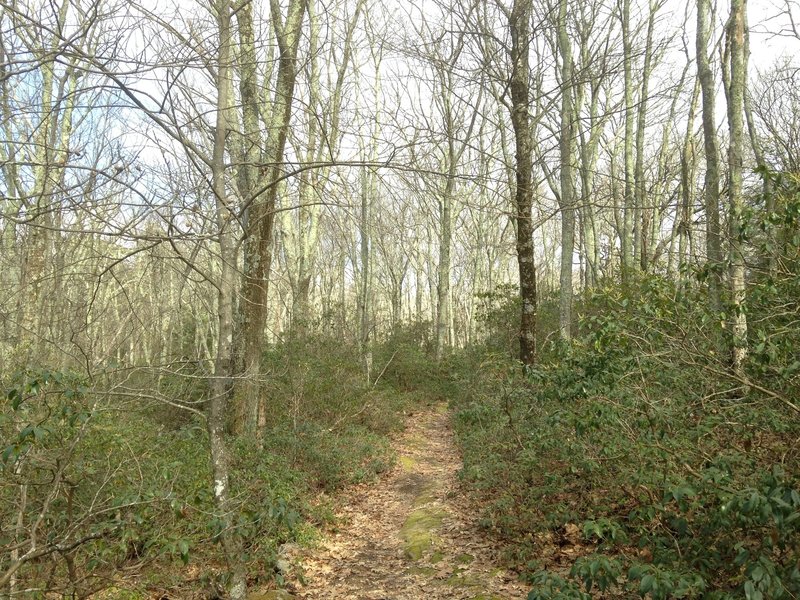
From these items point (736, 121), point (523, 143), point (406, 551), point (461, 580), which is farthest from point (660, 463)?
point (736, 121)

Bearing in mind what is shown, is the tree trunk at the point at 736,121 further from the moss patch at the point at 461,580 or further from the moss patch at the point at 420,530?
the moss patch at the point at 420,530

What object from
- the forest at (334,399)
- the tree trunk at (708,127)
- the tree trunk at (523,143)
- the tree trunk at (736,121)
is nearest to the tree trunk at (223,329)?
the forest at (334,399)

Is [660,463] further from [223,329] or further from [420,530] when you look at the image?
[223,329]

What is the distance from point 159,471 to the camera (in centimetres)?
510

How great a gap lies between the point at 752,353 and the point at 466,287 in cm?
2883

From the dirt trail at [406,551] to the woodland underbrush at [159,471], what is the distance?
38cm

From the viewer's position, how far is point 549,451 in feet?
19.7

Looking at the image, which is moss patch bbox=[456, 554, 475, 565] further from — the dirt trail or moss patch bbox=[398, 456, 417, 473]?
moss patch bbox=[398, 456, 417, 473]

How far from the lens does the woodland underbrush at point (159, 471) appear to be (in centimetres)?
319

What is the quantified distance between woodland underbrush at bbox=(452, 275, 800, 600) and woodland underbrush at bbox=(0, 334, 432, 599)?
2400mm

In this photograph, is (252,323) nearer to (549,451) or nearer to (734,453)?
(549,451)

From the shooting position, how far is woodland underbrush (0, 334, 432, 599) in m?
3.19

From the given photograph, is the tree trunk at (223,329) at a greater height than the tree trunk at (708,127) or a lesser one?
lesser

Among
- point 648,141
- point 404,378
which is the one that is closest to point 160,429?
point 404,378
